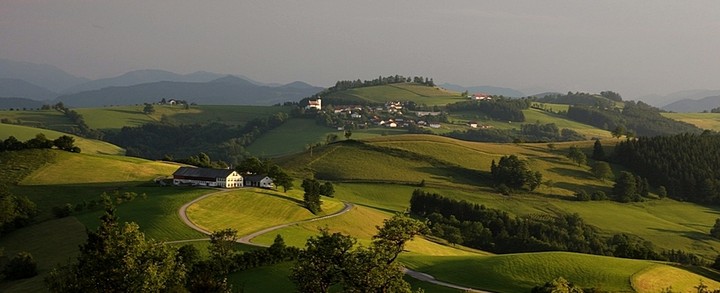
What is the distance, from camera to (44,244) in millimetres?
78375

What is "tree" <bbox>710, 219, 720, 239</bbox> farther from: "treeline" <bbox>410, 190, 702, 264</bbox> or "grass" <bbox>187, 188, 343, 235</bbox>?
"grass" <bbox>187, 188, 343, 235</bbox>

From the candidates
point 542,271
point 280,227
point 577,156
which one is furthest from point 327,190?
point 577,156

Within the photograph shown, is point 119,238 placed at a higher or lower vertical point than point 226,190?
higher

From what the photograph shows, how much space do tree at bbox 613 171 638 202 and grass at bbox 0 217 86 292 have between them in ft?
440

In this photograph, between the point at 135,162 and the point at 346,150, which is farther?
the point at 346,150

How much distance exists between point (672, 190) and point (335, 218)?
11720cm

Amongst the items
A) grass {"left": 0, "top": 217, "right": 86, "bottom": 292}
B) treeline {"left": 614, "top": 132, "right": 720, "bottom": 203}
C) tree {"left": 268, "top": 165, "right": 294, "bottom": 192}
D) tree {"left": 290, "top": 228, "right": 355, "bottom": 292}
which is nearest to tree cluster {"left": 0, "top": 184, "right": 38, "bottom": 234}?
grass {"left": 0, "top": 217, "right": 86, "bottom": 292}

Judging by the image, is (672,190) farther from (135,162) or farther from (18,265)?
(18,265)

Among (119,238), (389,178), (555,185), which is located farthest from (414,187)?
(119,238)

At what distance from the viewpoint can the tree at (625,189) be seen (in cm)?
14850

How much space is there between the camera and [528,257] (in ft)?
229

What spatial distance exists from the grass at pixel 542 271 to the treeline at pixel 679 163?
359 feet

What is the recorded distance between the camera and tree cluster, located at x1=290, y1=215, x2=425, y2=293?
1487 inches

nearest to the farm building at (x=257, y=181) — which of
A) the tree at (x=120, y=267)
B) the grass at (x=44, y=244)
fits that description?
the grass at (x=44, y=244)
